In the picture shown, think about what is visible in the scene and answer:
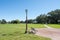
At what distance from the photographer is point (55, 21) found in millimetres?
84625

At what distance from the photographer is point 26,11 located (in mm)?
17266

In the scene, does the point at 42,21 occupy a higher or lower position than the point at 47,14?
lower

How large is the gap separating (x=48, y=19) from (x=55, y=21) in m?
5.67

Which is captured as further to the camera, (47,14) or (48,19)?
(47,14)

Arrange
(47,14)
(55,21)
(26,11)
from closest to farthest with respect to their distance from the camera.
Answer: (26,11) → (55,21) → (47,14)

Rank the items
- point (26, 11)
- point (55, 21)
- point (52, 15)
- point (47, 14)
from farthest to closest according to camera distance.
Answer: point (47, 14) → point (52, 15) → point (55, 21) → point (26, 11)

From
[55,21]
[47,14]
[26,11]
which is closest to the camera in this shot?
[26,11]

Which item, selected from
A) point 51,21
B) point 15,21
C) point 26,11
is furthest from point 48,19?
point 26,11

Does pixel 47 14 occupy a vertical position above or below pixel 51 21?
above

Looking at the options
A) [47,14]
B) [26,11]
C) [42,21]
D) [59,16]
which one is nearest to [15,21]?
[42,21]

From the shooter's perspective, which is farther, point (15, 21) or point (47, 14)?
point (47, 14)

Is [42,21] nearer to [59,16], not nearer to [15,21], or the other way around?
[59,16]

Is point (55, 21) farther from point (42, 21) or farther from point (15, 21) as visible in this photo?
point (15, 21)

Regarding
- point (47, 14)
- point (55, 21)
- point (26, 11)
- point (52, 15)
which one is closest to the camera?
point (26, 11)
